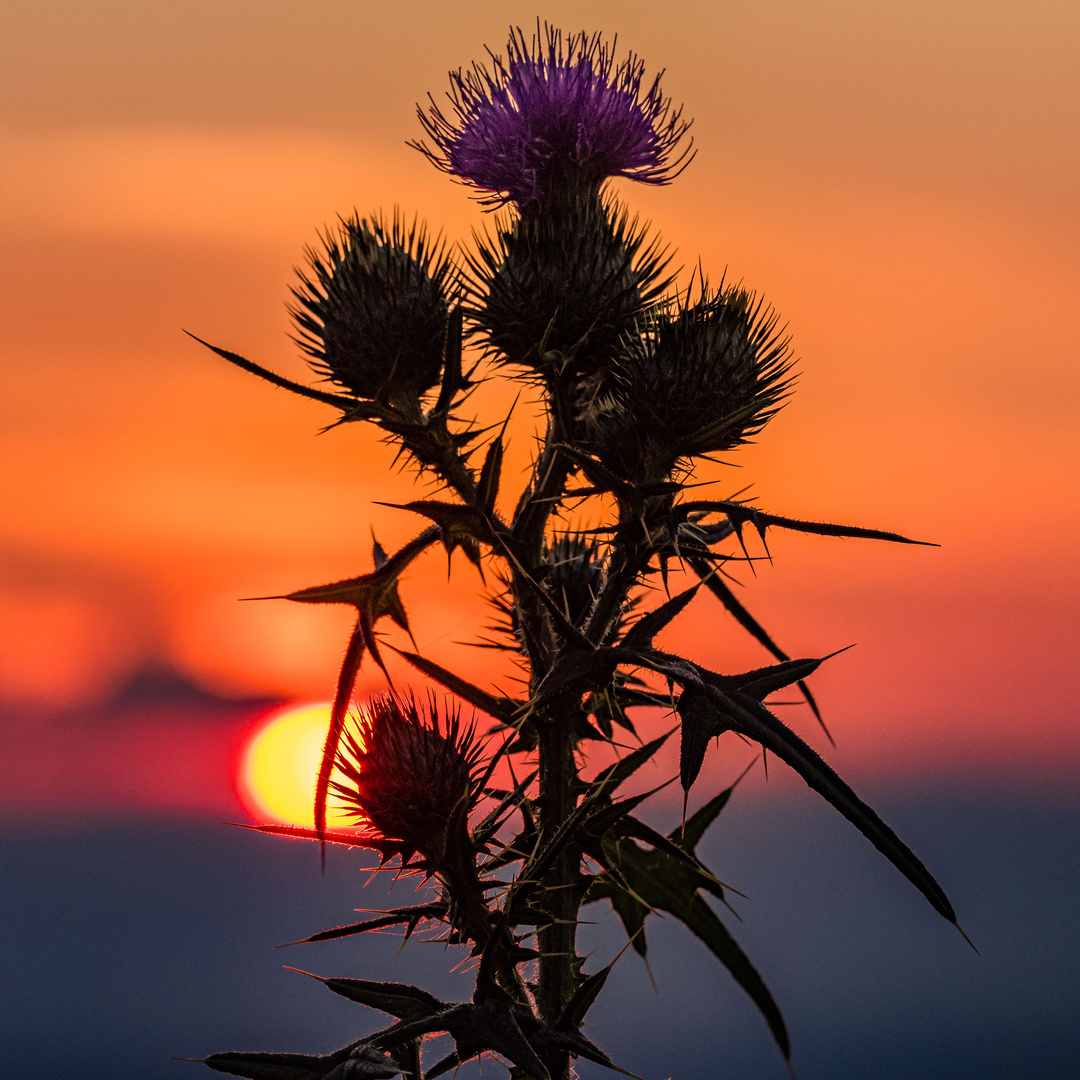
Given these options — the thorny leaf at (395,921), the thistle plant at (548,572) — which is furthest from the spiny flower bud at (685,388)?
the thorny leaf at (395,921)

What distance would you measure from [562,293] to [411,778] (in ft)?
5.15

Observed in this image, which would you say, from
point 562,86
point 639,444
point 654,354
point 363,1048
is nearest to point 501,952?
point 363,1048

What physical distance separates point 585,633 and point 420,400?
92cm

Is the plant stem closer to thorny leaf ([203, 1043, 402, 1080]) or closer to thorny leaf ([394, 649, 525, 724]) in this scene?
thorny leaf ([394, 649, 525, 724])

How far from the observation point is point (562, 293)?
134 inches

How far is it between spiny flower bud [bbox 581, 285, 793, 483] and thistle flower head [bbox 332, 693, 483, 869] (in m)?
0.99

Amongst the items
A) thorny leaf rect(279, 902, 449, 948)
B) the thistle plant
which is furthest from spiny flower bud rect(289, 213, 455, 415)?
thorny leaf rect(279, 902, 449, 948)

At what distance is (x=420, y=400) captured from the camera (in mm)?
3445

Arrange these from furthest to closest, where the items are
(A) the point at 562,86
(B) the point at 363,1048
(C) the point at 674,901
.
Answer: (A) the point at 562,86 < (C) the point at 674,901 < (B) the point at 363,1048

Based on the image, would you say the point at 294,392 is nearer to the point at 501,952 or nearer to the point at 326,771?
the point at 326,771

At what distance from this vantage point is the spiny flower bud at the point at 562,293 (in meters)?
3.44

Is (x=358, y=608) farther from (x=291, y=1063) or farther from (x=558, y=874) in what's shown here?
(x=291, y=1063)

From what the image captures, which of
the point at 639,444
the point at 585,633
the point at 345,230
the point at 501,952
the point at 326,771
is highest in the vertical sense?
the point at 345,230

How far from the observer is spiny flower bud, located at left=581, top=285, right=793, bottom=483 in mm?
3195
